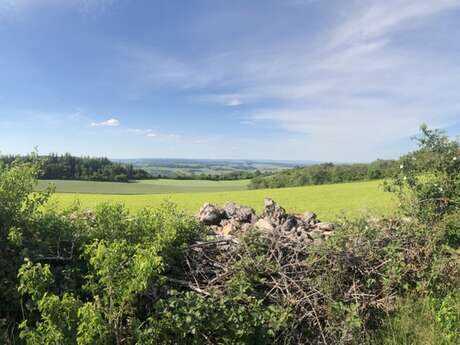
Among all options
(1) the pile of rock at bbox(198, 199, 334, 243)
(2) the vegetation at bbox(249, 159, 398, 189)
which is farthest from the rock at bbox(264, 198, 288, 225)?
(2) the vegetation at bbox(249, 159, 398, 189)

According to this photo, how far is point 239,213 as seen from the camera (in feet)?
21.3

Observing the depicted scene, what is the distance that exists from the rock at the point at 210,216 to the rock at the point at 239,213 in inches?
8.8

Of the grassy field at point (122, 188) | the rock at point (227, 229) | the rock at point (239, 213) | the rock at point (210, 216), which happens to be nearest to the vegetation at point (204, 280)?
the rock at point (227, 229)

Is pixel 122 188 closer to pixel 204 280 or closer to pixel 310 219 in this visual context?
pixel 310 219

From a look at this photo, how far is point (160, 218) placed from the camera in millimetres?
4645

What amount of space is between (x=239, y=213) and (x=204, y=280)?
270 centimetres

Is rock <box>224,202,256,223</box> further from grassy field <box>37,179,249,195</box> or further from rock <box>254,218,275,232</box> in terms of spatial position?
grassy field <box>37,179,249,195</box>

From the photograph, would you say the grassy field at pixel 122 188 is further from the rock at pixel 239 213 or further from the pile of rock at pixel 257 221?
the pile of rock at pixel 257 221

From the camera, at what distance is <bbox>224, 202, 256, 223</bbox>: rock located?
6.37 metres

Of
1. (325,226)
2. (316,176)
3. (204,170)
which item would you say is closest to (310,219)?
(325,226)

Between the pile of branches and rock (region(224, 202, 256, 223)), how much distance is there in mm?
1748

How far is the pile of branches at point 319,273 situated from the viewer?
3580 mm

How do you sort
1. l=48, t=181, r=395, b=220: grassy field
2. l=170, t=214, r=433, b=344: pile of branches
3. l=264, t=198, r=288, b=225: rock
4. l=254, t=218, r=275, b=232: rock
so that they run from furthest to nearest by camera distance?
l=48, t=181, r=395, b=220: grassy field, l=264, t=198, r=288, b=225: rock, l=254, t=218, r=275, b=232: rock, l=170, t=214, r=433, b=344: pile of branches

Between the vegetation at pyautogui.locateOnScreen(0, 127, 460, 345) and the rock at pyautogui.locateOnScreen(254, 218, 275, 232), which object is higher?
the rock at pyautogui.locateOnScreen(254, 218, 275, 232)
